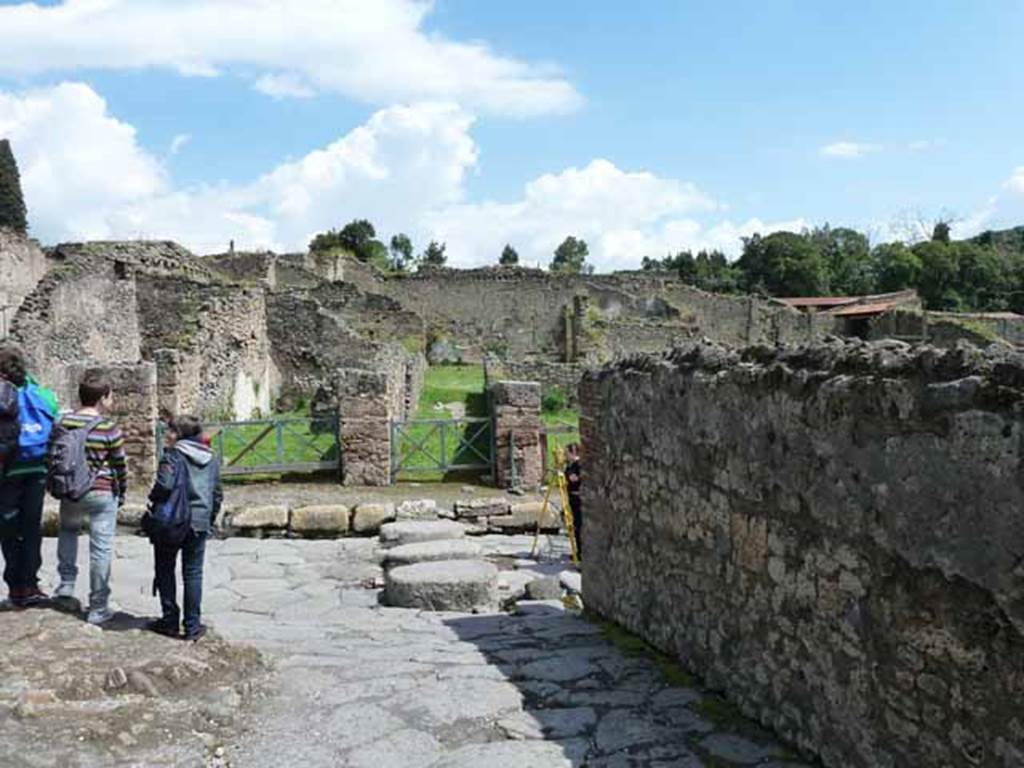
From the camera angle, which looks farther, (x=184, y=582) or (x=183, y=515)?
(x=184, y=582)

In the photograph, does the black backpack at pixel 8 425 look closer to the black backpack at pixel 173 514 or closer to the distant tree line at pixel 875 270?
the black backpack at pixel 173 514

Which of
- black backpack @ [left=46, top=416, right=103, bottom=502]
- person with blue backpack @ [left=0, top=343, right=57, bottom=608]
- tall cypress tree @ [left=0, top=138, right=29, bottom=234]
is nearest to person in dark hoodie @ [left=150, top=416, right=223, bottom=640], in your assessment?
black backpack @ [left=46, top=416, right=103, bottom=502]

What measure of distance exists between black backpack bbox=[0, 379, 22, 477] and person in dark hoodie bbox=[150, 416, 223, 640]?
2.88 ft

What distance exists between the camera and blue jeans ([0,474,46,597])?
597cm

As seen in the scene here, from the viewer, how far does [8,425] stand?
5781 millimetres

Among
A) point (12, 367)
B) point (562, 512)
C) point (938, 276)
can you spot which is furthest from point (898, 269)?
point (12, 367)

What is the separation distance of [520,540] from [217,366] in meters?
9.93

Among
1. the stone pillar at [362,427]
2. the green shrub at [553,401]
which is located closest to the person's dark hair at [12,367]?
the stone pillar at [362,427]

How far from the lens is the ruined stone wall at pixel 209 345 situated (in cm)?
1650

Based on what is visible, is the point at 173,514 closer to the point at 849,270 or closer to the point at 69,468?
the point at 69,468

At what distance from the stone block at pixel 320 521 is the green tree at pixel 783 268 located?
194ft

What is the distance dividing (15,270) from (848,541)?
25.0 meters

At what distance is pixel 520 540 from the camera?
1123cm

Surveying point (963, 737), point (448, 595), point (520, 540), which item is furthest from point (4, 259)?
point (963, 737)
